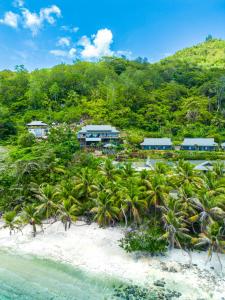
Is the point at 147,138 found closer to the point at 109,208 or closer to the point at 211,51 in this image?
the point at 109,208

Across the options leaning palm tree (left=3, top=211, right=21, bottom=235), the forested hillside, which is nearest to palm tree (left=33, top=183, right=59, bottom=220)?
leaning palm tree (left=3, top=211, right=21, bottom=235)

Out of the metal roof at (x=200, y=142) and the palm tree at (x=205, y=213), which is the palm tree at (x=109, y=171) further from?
the metal roof at (x=200, y=142)

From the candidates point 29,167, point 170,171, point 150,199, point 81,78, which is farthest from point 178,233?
point 81,78

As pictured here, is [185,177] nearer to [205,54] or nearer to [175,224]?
[175,224]

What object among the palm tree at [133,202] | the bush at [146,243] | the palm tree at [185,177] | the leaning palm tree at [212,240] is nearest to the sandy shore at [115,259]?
the bush at [146,243]

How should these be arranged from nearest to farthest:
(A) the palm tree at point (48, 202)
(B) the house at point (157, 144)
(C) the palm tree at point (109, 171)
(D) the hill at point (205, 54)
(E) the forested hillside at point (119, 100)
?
(A) the palm tree at point (48, 202) < (C) the palm tree at point (109, 171) < (B) the house at point (157, 144) < (E) the forested hillside at point (119, 100) < (D) the hill at point (205, 54)

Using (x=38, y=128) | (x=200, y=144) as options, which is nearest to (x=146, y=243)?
(x=200, y=144)

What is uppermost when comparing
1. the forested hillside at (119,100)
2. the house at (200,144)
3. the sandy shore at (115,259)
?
the forested hillside at (119,100)

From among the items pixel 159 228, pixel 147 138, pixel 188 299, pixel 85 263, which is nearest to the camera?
pixel 188 299
